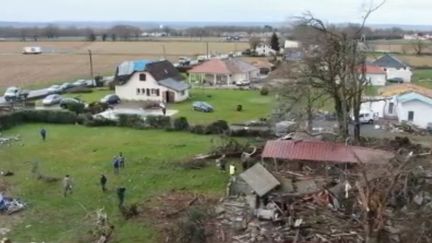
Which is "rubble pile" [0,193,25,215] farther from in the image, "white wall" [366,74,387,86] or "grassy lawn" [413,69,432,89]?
"grassy lawn" [413,69,432,89]

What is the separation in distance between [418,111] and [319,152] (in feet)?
54.1

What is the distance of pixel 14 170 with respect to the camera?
90.6 ft

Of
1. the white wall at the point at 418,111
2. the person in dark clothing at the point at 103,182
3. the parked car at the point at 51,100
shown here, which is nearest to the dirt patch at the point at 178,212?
the person in dark clothing at the point at 103,182

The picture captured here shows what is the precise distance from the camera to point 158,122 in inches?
1468

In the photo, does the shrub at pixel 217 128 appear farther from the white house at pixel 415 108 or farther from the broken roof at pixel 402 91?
the broken roof at pixel 402 91

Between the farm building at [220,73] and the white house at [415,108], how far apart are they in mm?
23089

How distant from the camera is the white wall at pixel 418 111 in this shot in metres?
38.4

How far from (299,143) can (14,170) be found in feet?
47.3

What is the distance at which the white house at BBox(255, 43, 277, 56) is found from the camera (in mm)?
94188

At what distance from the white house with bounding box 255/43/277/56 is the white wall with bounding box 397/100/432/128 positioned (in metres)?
54.9

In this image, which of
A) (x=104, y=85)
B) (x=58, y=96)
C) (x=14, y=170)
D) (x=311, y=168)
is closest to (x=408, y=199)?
(x=311, y=168)

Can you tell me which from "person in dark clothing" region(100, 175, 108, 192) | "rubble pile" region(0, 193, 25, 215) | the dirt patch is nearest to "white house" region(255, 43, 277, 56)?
"person in dark clothing" region(100, 175, 108, 192)

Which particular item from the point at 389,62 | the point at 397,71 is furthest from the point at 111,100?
the point at 389,62

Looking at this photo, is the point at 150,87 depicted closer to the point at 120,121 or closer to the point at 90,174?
the point at 120,121
